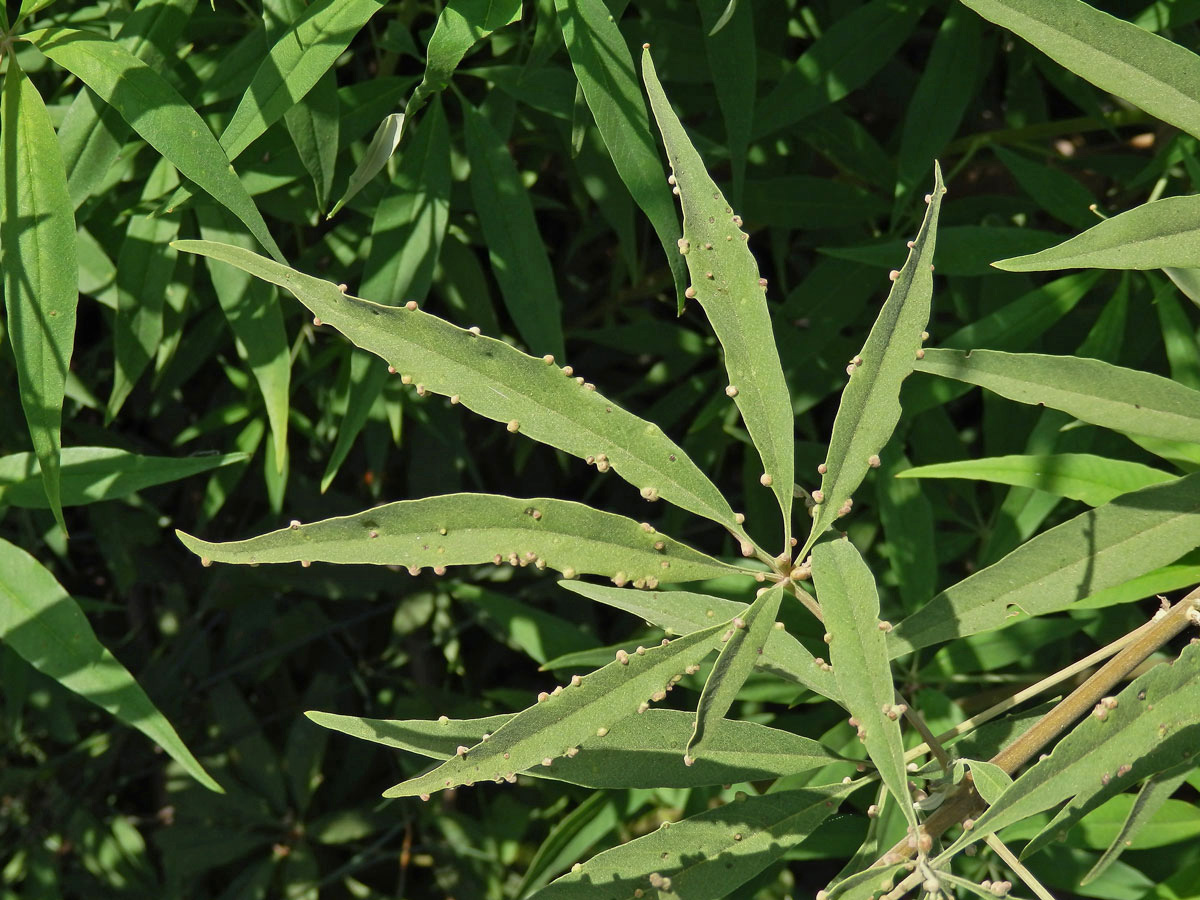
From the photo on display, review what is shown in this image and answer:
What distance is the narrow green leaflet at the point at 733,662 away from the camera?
60 cm

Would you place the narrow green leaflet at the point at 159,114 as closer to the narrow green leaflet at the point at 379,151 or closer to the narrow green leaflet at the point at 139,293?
the narrow green leaflet at the point at 379,151

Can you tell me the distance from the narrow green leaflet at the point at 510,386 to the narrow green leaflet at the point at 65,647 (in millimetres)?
424

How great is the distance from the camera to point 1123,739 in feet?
2.06

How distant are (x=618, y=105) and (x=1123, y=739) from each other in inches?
21.9

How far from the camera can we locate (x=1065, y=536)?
716mm

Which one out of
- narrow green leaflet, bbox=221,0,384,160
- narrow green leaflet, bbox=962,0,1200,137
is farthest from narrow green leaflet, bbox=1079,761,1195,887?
narrow green leaflet, bbox=221,0,384,160

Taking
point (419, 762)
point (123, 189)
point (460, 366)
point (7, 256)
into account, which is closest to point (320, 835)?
point (419, 762)

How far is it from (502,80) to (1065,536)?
2.17ft

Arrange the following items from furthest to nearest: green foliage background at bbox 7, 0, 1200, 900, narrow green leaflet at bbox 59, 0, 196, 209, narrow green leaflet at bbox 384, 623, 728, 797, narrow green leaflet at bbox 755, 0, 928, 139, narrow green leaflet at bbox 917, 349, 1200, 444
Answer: narrow green leaflet at bbox 755, 0, 928, 139 → green foliage background at bbox 7, 0, 1200, 900 → narrow green leaflet at bbox 59, 0, 196, 209 → narrow green leaflet at bbox 917, 349, 1200, 444 → narrow green leaflet at bbox 384, 623, 728, 797

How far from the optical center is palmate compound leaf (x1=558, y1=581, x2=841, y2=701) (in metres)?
0.74

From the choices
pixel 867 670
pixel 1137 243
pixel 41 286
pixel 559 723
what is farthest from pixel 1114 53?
pixel 41 286

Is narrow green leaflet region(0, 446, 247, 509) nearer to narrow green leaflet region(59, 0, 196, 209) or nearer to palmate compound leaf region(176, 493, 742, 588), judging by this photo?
narrow green leaflet region(59, 0, 196, 209)

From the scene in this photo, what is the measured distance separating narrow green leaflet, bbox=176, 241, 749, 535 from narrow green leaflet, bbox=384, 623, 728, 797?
0.34ft

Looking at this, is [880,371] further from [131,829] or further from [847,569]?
[131,829]
